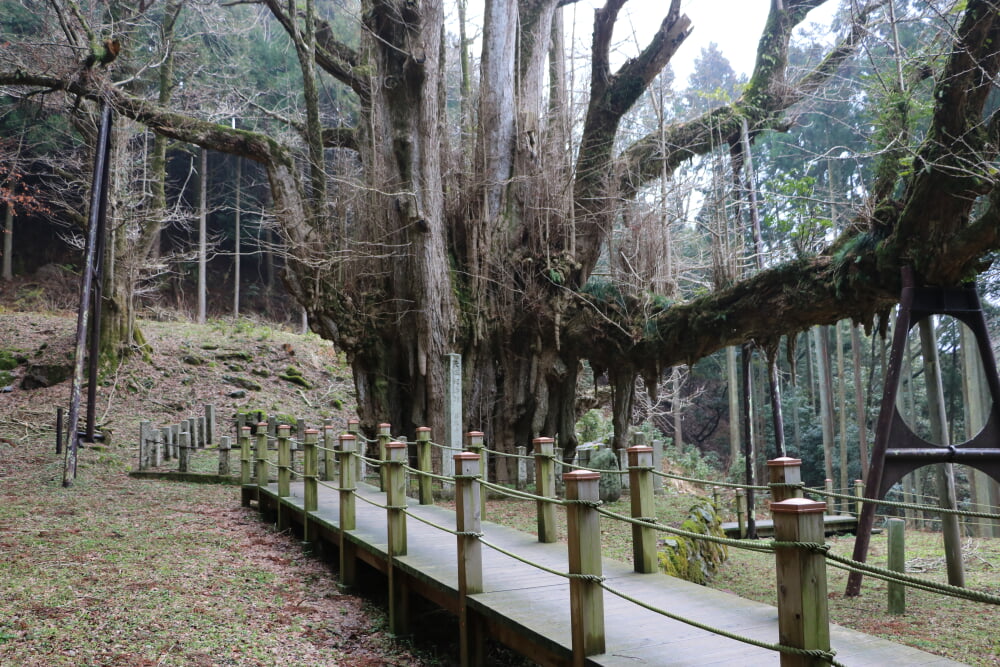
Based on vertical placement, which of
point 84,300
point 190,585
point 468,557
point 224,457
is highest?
point 84,300

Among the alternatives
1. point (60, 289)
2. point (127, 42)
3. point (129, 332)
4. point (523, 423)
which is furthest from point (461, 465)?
point (60, 289)

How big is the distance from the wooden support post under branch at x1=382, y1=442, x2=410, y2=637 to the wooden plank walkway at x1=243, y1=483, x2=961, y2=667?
79 millimetres

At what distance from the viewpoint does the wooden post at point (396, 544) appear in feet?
18.6

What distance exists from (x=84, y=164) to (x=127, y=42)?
10.7ft

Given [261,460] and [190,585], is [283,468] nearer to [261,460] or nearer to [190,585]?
[261,460]

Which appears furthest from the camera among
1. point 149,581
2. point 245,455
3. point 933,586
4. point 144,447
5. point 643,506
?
point 144,447

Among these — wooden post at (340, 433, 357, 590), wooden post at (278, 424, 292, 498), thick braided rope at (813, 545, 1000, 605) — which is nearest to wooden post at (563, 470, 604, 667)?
thick braided rope at (813, 545, 1000, 605)

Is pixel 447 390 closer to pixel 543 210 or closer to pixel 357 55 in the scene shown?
pixel 543 210

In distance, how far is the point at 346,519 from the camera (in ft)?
22.5

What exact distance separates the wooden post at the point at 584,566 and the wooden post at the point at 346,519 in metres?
3.55

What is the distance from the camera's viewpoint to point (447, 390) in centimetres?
1141

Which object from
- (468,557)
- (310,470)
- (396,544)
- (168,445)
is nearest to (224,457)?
(168,445)

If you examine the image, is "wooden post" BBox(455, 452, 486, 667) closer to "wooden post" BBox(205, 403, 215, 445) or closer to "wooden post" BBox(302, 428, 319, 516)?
"wooden post" BBox(302, 428, 319, 516)

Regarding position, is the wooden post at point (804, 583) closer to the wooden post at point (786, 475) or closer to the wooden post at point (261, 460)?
the wooden post at point (786, 475)
